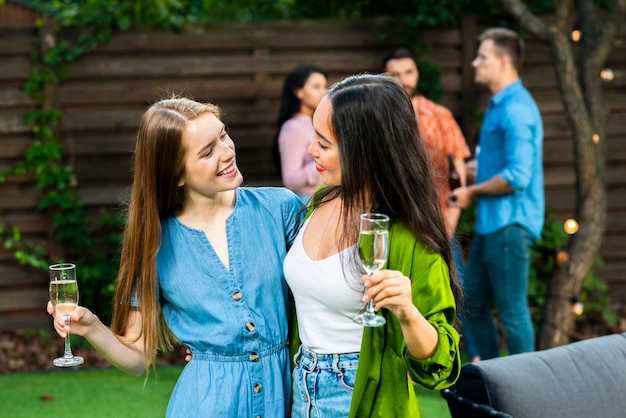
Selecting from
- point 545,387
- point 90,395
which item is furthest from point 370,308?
point 90,395

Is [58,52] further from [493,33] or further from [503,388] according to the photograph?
[503,388]

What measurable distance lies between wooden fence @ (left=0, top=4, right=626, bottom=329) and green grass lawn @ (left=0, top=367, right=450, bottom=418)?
793mm

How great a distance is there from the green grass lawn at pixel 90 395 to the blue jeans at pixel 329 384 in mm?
2573

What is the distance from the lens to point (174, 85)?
627cm

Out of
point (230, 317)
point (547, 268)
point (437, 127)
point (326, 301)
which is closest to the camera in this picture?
point (326, 301)

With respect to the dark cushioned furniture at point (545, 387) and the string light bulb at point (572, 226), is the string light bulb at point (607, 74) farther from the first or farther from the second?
the dark cushioned furniture at point (545, 387)

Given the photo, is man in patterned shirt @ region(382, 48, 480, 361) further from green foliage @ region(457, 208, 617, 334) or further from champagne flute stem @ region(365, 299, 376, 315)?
champagne flute stem @ region(365, 299, 376, 315)

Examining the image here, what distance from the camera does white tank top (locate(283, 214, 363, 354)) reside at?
7.80 feet

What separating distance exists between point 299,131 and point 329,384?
2976 mm

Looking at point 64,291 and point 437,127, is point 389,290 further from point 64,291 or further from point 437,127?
point 437,127

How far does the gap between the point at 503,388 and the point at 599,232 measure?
270 centimetres

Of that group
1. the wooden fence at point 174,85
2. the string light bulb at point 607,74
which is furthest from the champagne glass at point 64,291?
the string light bulb at point 607,74

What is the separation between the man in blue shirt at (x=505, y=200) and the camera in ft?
16.3

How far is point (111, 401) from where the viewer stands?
5.23 m
